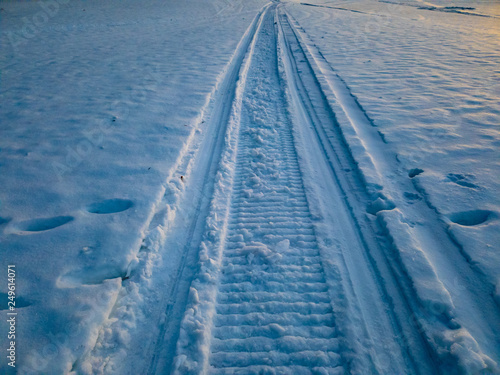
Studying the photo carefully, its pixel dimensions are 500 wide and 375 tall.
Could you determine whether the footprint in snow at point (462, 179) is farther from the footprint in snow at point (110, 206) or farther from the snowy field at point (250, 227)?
the footprint in snow at point (110, 206)

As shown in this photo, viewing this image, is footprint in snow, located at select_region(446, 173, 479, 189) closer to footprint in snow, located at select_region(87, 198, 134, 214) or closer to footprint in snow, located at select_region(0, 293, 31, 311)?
footprint in snow, located at select_region(87, 198, 134, 214)

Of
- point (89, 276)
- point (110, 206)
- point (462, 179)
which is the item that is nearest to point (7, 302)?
point (89, 276)

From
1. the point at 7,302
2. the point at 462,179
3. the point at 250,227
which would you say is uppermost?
the point at 462,179

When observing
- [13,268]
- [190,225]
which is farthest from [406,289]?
[13,268]

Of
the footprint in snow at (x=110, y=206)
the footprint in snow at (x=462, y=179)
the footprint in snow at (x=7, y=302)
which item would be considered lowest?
the footprint in snow at (x=7, y=302)

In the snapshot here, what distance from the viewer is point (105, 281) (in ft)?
5.68

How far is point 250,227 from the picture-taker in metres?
2.24

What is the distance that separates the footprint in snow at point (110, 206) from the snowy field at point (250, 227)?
0.7 inches

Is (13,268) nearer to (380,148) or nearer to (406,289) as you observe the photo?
(406,289)

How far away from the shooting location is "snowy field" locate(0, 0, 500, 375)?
4.82 feet

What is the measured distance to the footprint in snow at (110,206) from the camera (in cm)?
231

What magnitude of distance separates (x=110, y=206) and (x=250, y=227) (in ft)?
4.59

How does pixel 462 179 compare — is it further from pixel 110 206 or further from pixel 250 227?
pixel 110 206

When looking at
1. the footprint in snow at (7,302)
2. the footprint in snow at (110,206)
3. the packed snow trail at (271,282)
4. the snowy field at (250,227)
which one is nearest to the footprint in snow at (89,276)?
the snowy field at (250,227)
